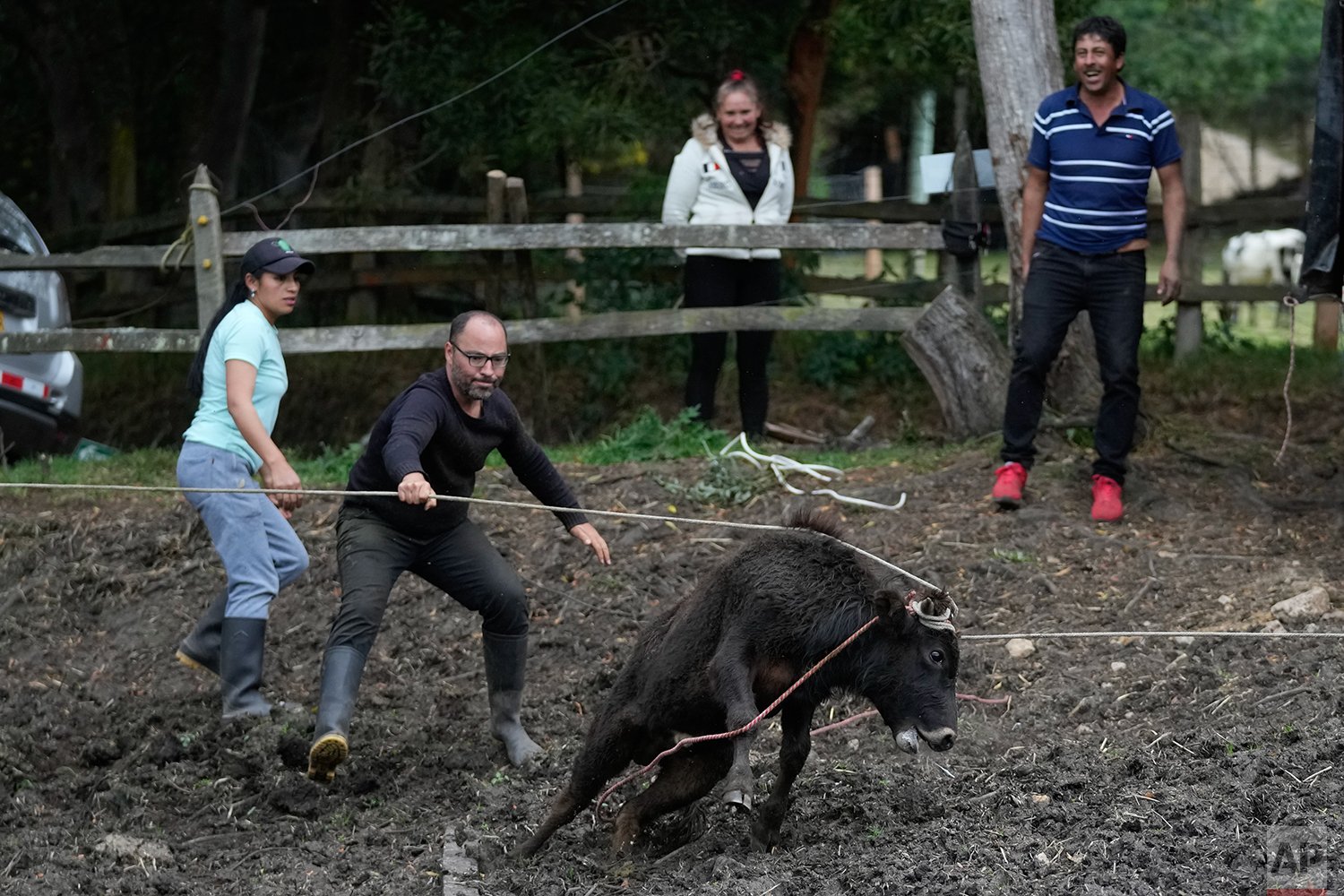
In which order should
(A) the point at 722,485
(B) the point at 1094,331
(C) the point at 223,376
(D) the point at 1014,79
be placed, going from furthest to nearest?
(D) the point at 1014,79 < (A) the point at 722,485 < (B) the point at 1094,331 < (C) the point at 223,376

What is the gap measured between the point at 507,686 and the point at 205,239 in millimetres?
4180

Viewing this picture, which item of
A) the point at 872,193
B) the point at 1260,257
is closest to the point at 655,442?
the point at 1260,257

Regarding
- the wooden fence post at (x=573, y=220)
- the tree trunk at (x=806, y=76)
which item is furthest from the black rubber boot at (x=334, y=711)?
the tree trunk at (x=806, y=76)

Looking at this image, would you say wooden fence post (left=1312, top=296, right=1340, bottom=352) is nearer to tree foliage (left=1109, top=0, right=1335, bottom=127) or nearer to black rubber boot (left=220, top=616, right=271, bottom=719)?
tree foliage (left=1109, top=0, right=1335, bottom=127)

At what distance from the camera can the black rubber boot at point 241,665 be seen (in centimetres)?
659

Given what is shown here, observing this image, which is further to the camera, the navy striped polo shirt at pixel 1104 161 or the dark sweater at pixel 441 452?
the navy striped polo shirt at pixel 1104 161

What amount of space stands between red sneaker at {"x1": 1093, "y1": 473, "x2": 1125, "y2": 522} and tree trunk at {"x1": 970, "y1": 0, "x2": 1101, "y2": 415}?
1.08 meters

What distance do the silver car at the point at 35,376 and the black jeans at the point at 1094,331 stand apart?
655 cm

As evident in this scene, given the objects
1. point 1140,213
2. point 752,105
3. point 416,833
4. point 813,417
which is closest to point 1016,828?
point 416,833

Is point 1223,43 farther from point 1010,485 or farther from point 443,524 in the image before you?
point 443,524

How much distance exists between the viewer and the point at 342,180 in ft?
47.1

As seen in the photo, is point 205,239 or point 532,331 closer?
point 205,239

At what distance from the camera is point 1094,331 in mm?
8242

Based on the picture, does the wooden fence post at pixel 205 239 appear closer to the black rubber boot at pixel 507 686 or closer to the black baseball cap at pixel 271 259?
the black baseball cap at pixel 271 259
